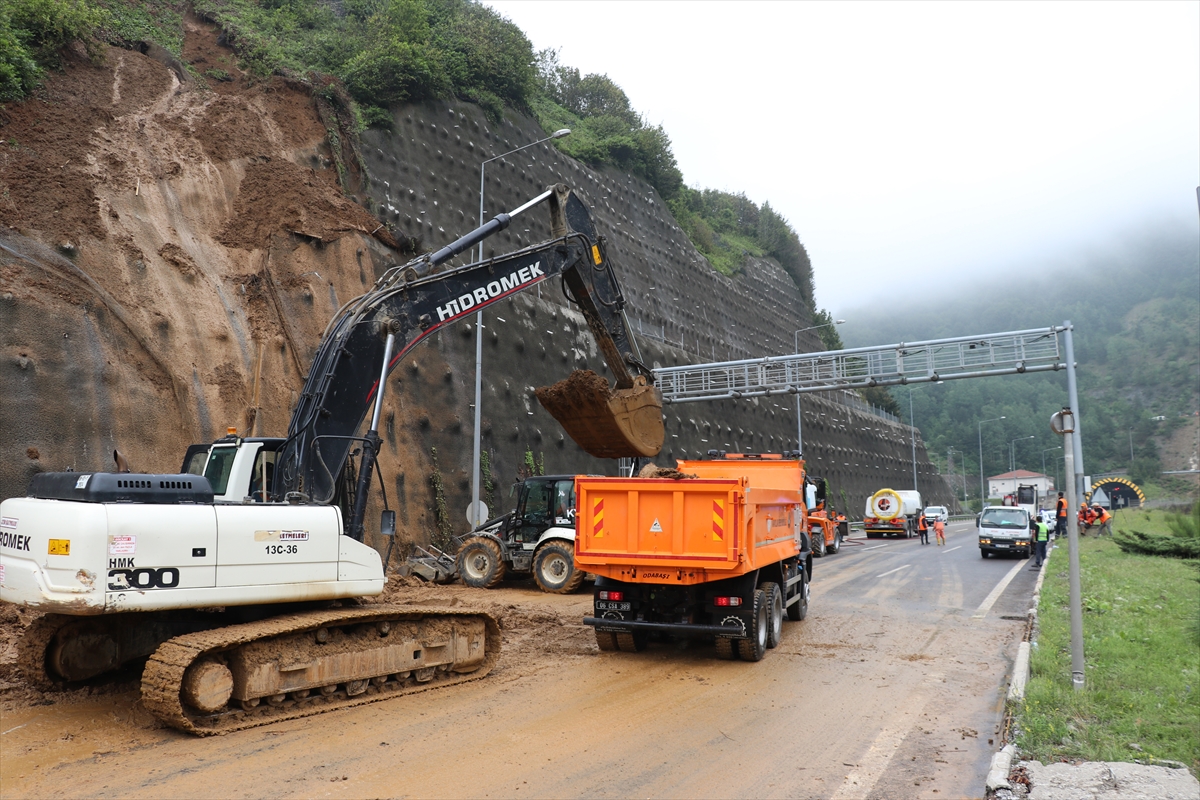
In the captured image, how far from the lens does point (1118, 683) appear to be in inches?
346

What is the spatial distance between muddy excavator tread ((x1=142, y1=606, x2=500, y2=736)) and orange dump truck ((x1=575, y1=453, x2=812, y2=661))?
2097mm

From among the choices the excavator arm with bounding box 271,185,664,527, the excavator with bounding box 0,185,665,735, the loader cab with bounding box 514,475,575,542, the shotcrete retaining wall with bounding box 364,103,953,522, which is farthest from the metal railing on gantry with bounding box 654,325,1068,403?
the excavator with bounding box 0,185,665,735

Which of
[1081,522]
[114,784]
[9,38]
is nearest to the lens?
[114,784]

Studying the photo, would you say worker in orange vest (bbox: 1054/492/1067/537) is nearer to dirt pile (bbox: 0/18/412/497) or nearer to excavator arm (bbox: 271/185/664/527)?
excavator arm (bbox: 271/185/664/527)

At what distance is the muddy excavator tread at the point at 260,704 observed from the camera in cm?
680

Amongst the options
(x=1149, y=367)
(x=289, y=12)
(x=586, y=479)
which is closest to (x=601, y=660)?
(x=586, y=479)

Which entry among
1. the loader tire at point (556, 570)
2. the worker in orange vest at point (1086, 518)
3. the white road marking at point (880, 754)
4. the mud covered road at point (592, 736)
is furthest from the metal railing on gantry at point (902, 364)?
the white road marking at point (880, 754)

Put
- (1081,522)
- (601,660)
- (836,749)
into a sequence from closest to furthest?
(836,749), (601,660), (1081,522)

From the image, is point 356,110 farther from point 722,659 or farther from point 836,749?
point 836,749

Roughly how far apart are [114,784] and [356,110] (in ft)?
80.1

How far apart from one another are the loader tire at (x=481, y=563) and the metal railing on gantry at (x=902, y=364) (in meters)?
17.5

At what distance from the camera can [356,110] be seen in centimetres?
2664

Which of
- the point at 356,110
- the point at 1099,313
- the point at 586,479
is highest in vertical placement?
the point at 1099,313

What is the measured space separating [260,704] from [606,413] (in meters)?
6.84
